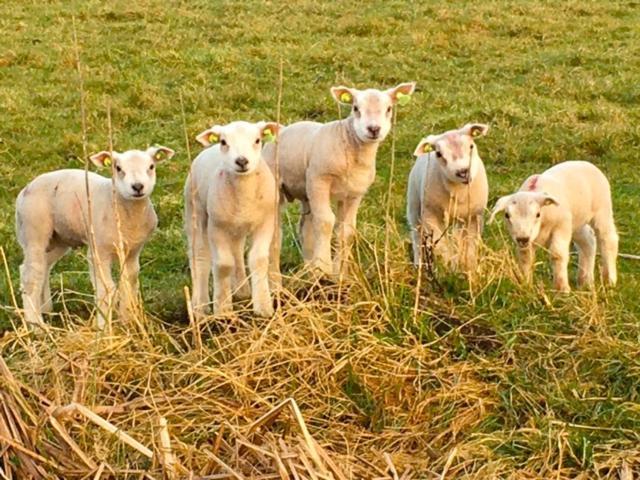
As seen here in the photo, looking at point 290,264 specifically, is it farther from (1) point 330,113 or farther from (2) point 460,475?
(1) point 330,113

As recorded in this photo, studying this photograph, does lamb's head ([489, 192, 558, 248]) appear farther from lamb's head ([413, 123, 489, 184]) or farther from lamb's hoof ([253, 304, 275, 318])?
lamb's hoof ([253, 304, 275, 318])

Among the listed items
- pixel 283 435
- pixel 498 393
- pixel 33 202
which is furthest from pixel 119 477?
pixel 33 202

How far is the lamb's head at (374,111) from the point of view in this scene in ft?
24.4

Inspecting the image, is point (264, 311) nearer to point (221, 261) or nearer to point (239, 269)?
point (221, 261)

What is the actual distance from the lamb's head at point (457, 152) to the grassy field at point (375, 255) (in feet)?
1.95

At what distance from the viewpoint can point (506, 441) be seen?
4973 mm

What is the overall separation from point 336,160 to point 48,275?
236 cm

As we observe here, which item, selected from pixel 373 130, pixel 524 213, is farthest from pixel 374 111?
pixel 524 213

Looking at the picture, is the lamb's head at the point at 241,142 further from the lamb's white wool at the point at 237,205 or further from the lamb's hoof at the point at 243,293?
the lamb's hoof at the point at 243,293

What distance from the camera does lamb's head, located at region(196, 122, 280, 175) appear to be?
23.0ft

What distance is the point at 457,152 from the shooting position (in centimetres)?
764

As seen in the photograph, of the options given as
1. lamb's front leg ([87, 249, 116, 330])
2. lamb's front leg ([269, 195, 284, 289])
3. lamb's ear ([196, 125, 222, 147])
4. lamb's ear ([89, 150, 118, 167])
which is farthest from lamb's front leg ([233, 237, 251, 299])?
lamb's ear ([89, 150, 118, 167])

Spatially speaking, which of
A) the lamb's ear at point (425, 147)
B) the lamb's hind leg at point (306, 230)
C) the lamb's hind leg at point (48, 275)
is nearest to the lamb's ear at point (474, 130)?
the lamb's ear at point (425, 147)

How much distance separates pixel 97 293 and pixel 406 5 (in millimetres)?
14678
